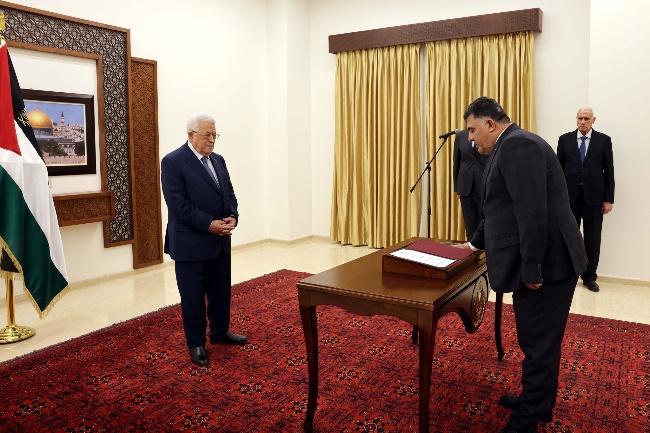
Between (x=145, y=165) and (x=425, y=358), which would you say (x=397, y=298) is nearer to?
(x=425, y=358)

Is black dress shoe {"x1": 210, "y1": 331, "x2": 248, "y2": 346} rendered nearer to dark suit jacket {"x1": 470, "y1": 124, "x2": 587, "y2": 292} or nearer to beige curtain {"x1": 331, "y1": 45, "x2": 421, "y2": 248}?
dark suit jacket {"x1": 470, "y1": 124, "x2": 587, "y2": 292}

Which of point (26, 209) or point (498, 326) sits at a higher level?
point (26, 209)

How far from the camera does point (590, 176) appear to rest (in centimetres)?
483

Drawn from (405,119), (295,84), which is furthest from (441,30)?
(295,84)

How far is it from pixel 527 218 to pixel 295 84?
5.63 meters

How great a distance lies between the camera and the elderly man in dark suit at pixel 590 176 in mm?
4816

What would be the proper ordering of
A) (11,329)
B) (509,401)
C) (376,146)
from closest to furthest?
(509,401) < (11,329) < (376,146)

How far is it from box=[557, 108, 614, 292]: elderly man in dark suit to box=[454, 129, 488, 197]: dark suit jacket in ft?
2.68

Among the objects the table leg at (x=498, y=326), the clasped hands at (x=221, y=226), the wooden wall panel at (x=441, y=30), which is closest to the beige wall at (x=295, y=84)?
the wooden wall panel at (x=441, y=30)

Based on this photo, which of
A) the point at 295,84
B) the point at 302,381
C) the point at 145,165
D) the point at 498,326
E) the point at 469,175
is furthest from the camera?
the point at 295,84

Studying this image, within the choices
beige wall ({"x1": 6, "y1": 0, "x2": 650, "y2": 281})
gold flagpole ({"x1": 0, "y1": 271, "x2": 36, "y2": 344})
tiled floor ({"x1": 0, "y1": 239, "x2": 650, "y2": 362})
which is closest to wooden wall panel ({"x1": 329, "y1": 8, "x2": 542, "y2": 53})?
beige wall ({"x1": 6, "y1": 0, "x2": 650, "y2": 281})

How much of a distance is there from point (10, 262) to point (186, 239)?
1.40 metres

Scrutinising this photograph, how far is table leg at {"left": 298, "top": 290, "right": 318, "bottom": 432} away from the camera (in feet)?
7.78

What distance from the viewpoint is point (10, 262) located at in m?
3.65
